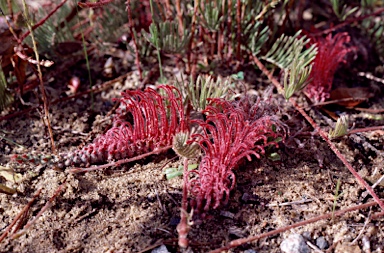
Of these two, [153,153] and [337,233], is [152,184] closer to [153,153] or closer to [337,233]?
[153,153]

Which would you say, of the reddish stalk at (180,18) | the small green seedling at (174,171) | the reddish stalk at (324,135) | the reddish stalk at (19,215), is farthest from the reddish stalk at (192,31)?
the reddish stalk at (19,215)

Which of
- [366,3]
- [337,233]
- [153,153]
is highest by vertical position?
[366,3]

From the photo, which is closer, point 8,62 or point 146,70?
point 8,62

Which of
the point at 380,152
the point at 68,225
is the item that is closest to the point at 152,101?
the point at 68,225

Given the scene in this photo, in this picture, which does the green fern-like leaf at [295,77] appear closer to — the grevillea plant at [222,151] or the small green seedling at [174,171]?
the grevillea plant at [222,151]

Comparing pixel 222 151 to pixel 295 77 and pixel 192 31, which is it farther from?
pixel 192 31
